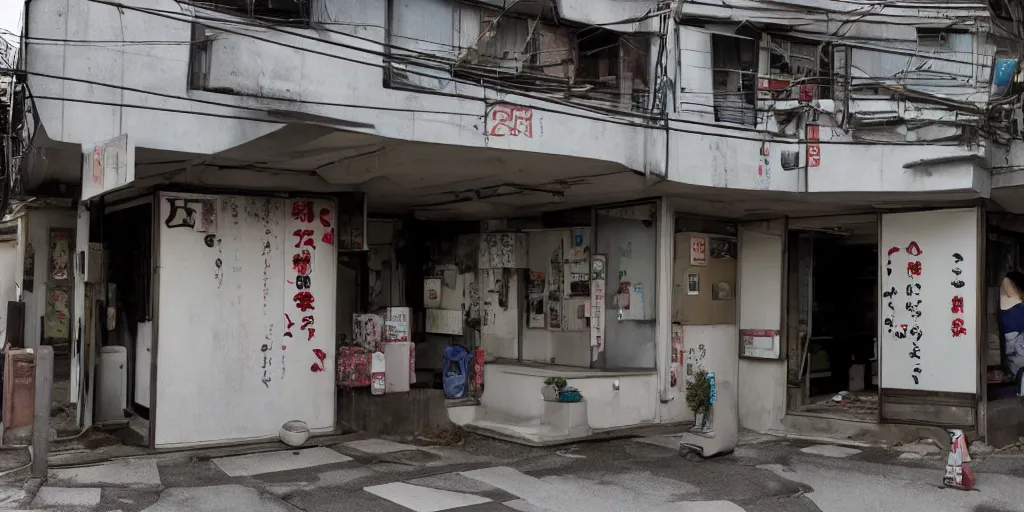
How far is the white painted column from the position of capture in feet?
46.2

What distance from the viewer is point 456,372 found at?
47.7 ft

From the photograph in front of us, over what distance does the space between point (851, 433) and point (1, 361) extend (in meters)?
13.2

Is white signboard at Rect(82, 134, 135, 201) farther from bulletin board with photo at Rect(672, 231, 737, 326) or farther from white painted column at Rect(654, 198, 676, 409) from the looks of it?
bulletin board with photo at Rect(672, 231, 737, 326)

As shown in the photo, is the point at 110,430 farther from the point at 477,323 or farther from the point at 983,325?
the point at 983,325

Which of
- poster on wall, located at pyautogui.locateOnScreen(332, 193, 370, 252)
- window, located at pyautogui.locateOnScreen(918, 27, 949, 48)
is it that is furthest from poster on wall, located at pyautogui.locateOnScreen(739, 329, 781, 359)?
poster on wall, located at pyautogui.locateOnScreen(332, 193, 370, 252)

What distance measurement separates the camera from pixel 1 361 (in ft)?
41.7

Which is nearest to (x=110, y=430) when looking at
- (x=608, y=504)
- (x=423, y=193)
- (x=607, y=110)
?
(x=423, y=193)

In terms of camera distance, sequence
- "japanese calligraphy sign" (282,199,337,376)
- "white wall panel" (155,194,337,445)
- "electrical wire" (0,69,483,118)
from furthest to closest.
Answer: "japanese calligraphy sign" (282,199,337,376), "white wall panel" (155,194,337,445), "electrical wire" (0,69,483,118)

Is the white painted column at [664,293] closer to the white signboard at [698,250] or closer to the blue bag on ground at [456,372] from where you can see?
the white signboard at [698,250]

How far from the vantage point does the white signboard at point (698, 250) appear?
1472 cm

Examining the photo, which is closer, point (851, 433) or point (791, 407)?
point (851, 433)

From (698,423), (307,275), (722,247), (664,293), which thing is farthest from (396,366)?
(722,247)

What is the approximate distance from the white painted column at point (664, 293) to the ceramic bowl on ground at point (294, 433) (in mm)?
5695

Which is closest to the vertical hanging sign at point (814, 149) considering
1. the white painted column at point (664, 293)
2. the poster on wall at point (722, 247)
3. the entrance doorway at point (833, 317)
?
the entrance doorway at point (833, 317)
